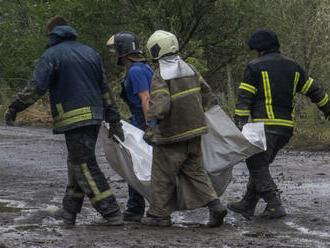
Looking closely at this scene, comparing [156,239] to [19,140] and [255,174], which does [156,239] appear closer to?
[255,174]

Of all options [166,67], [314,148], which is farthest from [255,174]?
[314,148]

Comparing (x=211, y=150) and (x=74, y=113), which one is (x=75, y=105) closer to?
(x=74, y=113)

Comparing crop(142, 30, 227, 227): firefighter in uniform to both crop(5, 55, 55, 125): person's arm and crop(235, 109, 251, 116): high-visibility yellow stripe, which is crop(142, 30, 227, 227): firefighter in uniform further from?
crop(5, 55, 55, 125): person's arm

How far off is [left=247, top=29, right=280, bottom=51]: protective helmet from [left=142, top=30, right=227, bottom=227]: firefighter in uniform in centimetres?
84

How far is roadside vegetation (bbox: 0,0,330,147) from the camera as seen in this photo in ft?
59.5

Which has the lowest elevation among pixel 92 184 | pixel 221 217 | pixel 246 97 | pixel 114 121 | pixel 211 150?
pixel 221 217

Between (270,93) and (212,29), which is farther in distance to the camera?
(212,29)

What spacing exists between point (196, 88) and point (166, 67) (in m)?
0.33

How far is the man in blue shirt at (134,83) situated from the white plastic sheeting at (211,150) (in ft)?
0.64

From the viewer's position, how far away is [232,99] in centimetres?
1758

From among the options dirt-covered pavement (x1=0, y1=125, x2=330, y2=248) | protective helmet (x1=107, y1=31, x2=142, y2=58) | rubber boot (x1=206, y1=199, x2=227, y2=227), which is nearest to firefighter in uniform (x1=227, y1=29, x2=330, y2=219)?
dirt-covered pavement (x1=0, y1=125, x2=330, y2=248)

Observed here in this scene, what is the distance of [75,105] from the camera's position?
660cm

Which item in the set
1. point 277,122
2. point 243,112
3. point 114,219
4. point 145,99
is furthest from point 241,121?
point 114,219

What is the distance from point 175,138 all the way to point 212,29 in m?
16.9
